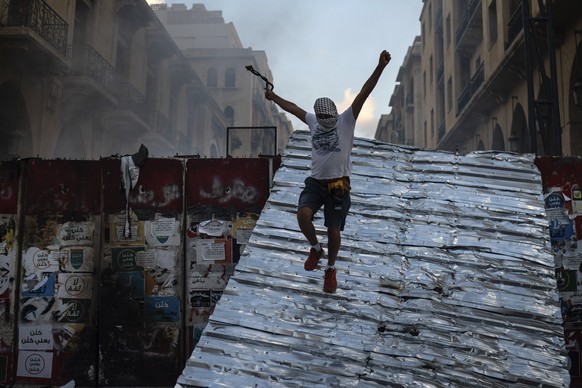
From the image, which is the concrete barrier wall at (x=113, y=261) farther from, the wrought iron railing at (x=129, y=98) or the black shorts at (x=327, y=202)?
the wrought iron railing at (x=129, y=98)

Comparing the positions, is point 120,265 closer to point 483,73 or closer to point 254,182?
point 254,182

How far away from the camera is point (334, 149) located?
454cm

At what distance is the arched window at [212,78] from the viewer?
152ft

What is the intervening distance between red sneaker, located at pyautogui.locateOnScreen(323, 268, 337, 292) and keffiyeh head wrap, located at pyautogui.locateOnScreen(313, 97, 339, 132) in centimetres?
129

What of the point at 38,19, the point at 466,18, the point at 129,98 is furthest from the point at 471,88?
the point at 38,19

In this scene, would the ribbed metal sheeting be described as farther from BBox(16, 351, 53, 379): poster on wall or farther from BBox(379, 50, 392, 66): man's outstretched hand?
BBox(16, 351, 53, 379): poster on wall

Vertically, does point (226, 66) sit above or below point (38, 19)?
above

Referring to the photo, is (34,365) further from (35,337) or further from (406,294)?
(406,294)

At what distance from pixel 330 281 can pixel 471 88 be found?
20051mm

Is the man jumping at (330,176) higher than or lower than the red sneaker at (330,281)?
higher

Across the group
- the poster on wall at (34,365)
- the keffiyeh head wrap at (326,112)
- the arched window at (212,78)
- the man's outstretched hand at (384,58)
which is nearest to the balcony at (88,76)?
the poster on wall at (34,365)

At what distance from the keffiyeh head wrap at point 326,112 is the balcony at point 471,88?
1772 cm

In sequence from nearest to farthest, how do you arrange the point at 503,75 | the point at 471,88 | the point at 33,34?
the point at 33,34 < the point at 503,75 < the point at 471,88

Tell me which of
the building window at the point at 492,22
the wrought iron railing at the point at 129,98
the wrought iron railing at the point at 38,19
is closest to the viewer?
the wrought iron railing at the point at 38,19
